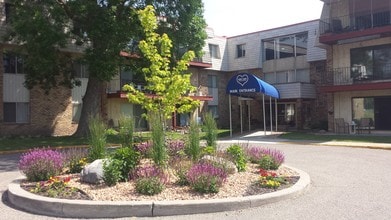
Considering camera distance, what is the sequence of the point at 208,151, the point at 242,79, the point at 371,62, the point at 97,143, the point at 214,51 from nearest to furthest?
the point at 97,143
the point at 208,151
the point at 242,79
the point at 371,62
the point at 214,51

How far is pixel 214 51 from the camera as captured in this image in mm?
38375

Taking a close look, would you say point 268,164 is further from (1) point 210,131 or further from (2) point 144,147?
(2) point 144,147

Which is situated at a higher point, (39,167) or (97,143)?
(97,143)

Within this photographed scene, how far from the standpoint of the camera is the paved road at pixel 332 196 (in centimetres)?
658

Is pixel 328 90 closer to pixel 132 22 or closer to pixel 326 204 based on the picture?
pixel 132 22

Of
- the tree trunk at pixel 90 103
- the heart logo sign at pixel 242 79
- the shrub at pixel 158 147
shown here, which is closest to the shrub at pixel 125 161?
the shrub at pixel 158 147

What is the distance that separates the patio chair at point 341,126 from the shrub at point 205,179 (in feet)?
69.1

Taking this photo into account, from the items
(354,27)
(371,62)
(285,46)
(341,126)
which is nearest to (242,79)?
(341,126)

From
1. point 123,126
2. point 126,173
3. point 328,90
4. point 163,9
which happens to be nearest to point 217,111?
point 328,90

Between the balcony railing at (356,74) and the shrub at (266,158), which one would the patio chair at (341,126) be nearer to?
the balcony railing at (356,74)

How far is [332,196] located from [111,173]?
431cm

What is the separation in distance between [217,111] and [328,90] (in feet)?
45.7

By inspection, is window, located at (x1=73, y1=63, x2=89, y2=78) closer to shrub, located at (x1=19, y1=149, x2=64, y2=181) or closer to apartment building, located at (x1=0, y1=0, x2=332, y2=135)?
apartment building, located at (x1=0, y1=0, x2=332, y2=135)

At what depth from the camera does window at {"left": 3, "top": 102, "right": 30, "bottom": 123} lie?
81.8ft
